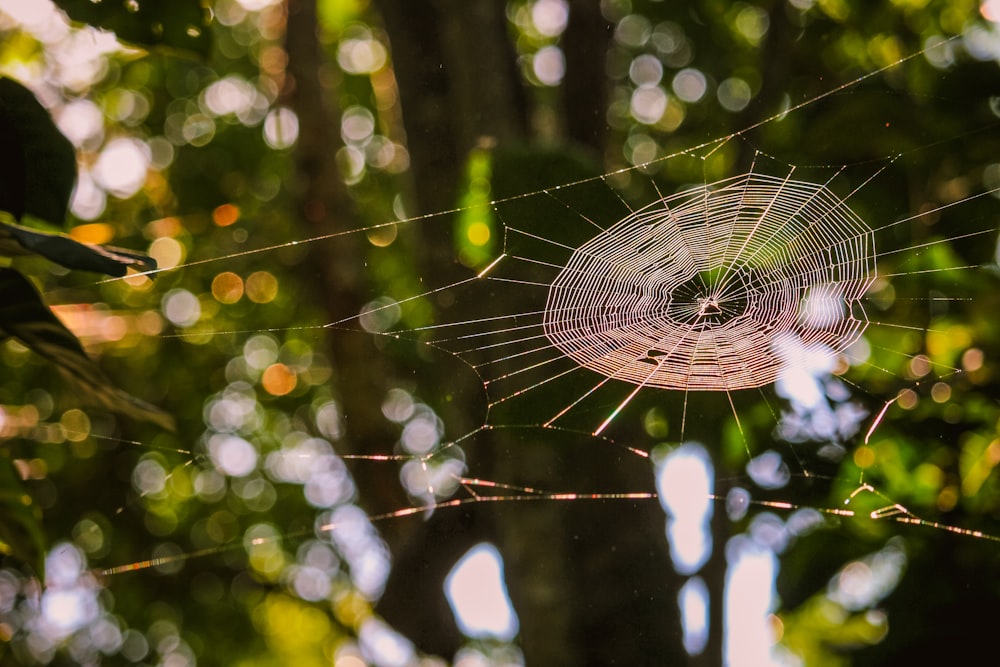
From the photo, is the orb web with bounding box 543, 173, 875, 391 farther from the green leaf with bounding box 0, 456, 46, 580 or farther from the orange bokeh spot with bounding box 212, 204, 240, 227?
the orange bokeh spot with bounding box 212, 204, 240, 227

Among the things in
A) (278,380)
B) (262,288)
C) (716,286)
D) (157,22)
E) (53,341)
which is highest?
(157,22)

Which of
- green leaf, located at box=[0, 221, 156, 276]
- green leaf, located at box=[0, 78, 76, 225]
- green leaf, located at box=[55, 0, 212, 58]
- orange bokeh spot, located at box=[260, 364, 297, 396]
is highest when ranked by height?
green leaf, located at box=[55, 0, 212, 58]

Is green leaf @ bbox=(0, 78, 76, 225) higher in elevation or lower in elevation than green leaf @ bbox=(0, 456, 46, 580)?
higher

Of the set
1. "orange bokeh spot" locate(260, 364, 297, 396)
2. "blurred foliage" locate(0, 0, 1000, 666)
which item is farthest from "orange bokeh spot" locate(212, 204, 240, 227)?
"orange bokeh spot" locate(260, 364, 297, 396)

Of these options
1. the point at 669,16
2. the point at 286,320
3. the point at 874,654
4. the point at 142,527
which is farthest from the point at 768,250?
the point at 142,527

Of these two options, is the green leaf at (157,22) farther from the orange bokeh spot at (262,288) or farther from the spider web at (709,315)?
the orange bokeh spot at (262,288)

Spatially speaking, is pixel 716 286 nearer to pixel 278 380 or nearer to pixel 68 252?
pixel 68 252

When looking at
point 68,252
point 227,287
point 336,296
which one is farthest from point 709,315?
point 227,287
